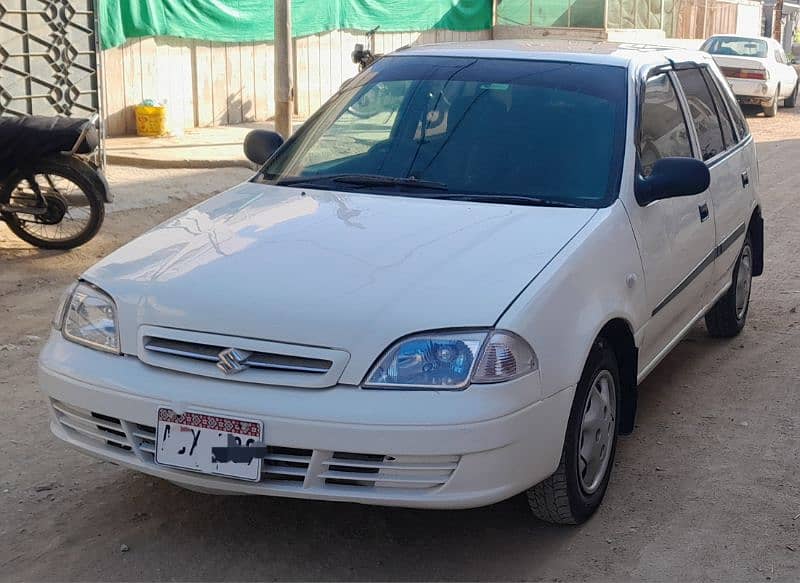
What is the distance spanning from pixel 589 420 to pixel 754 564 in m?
0.72

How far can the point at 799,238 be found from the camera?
32.0 ft

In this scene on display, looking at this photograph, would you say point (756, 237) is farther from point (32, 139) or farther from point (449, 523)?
point (32, 139)

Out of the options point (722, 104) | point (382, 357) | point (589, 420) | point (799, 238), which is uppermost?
point (722, 104)

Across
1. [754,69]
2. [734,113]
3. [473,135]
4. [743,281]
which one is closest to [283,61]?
[734,113]

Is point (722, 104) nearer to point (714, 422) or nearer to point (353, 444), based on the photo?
point (714, 422)

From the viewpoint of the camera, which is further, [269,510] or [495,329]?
[269,510]

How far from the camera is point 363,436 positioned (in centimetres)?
337

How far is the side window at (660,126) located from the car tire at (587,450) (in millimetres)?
1034

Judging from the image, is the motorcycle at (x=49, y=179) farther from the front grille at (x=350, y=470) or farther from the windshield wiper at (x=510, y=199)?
the front grille at (x=350, y=470)

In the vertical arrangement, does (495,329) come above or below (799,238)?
above

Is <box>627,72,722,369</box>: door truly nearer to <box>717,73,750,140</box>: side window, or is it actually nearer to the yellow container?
<box>717,73,750,140</box>: side window

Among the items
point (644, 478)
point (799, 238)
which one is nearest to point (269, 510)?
point (644, 478)

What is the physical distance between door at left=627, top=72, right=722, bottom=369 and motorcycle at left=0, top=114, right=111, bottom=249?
14.7 ft

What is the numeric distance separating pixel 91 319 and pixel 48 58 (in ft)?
23.0
